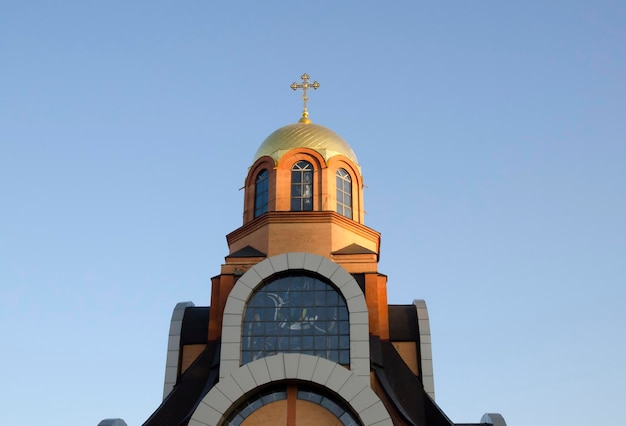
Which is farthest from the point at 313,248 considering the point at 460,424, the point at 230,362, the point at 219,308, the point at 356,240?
the point at 460,424

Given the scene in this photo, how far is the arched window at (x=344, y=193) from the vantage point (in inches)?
1030

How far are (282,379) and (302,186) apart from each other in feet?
25.3

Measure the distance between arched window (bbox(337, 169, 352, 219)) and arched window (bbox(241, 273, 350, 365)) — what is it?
4.56 meters

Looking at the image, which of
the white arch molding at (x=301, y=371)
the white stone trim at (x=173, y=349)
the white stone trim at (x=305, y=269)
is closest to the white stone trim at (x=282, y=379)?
the white arch molding at (x=301, y=371)

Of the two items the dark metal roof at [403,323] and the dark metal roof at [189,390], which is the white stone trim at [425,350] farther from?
the dark metal roof at [189,390]

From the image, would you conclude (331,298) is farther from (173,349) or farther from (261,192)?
(261,192)

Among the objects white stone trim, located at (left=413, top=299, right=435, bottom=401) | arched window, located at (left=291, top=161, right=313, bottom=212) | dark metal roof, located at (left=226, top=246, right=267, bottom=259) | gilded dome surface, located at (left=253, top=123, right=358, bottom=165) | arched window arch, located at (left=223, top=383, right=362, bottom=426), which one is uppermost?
gilded dome surface, located at (left=253, top=123, right=358, bottom=165)

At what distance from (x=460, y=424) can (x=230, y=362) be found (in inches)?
231

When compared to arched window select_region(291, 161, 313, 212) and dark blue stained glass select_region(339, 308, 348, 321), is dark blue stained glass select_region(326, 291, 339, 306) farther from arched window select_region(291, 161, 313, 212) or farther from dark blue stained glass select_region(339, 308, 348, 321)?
arched window select_region(291, 161, 313, 212)

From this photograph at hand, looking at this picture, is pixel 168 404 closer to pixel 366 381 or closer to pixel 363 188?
pixel 366 381

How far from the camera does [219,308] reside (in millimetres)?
23297

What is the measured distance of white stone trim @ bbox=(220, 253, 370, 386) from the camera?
68.4 ft

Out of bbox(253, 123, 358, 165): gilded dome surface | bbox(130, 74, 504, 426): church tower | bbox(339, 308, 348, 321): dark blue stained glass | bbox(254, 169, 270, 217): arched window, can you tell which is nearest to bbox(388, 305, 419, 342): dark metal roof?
bbox(130, 74, 504, 426): church tower

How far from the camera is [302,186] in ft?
85.6
